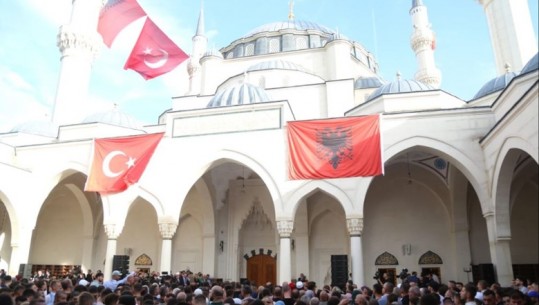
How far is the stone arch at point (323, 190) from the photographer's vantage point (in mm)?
9594

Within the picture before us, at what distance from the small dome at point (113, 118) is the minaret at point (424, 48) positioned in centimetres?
1104

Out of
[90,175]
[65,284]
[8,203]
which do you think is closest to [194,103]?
[90,175]

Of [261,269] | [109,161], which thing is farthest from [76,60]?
[261,269]

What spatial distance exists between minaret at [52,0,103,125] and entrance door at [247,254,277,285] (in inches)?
307

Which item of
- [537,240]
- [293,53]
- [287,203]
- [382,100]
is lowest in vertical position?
[537,240]

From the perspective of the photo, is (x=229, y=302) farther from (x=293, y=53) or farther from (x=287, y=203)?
(x=293, y=53)

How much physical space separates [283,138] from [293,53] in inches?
327

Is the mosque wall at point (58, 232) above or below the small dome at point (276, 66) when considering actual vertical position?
below

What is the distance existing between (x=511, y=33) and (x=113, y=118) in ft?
41.0

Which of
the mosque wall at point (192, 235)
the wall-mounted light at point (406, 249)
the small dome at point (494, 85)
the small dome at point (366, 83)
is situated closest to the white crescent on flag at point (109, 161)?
the mosque wall at point (192, 235)

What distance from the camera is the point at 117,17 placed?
41.0 ft

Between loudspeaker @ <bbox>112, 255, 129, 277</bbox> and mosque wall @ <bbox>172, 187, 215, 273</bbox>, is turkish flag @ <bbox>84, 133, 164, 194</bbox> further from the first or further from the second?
mosque wall @ <bbox>172, 187, 215, 273</bbox>

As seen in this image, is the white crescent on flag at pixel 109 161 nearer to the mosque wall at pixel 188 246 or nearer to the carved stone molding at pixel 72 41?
the mosque wall at pixel 188 246

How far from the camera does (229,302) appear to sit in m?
3.74
